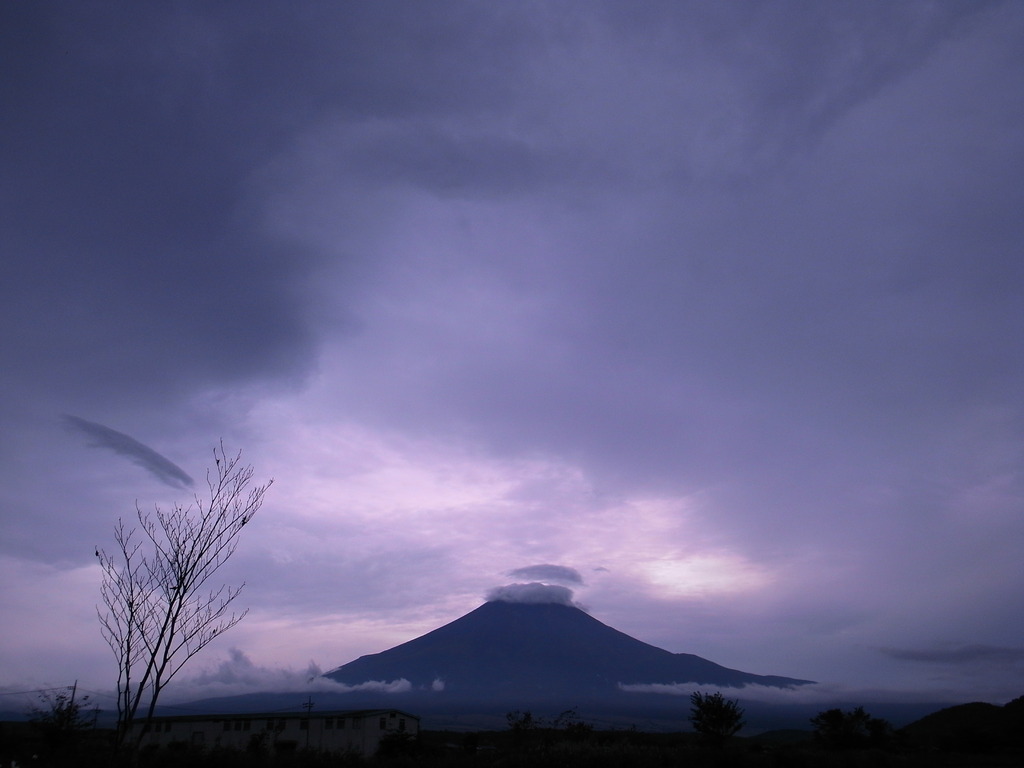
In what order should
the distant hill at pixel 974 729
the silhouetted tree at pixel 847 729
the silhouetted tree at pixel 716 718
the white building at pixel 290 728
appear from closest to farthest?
the silhouetted tree at pixel 716 718 < the silhouetted tree at pixel 847 729 < the distant hill at pixel 974 729 < the white building at pixel 290 728

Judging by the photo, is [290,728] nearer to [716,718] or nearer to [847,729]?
[716,718]

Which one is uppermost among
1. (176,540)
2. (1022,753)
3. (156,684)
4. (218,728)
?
(176,540)

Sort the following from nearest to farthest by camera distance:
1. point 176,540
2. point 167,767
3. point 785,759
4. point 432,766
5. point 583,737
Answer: point 176,540 < point 167,767 < point 432,766 < point 785,759 < point 583,737

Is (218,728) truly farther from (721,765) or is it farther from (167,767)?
(721,765)

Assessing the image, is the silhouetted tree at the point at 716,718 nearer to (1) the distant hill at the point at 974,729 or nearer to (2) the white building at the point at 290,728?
(1) the distant hill at the point at 974,729

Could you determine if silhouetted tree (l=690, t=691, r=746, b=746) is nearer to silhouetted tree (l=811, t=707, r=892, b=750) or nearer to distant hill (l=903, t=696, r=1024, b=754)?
silhouetted tree (l=811, t=707, r=892, b=750)

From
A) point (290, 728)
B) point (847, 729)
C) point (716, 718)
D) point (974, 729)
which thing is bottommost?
point (290, 728)

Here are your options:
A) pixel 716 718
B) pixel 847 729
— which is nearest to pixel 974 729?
pixel 847 729

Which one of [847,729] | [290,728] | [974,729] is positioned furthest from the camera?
[290,728]

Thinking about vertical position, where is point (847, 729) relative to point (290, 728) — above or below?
above

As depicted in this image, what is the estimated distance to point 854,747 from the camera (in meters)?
36.2

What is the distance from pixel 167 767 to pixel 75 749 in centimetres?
366

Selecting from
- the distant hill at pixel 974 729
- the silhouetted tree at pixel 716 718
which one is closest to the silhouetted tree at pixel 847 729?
the distant hill at pixel 974 729

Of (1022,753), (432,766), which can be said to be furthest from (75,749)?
(1022,753)
